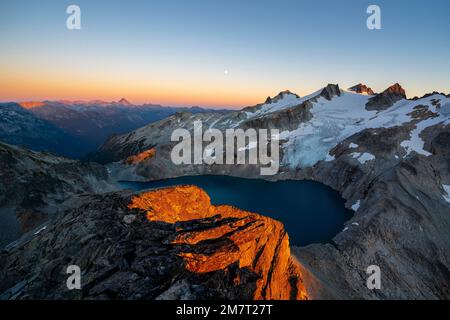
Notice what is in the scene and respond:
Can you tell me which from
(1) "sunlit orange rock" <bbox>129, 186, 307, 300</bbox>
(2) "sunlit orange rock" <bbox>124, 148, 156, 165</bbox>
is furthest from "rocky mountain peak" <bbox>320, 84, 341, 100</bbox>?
(1) "sunlit orange rock" <bbox>129, 186, 307, 300</bbox>

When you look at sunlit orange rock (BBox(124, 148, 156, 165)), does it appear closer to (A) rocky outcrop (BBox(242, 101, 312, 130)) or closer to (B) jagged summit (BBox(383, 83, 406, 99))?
(A) rocky outcrop (BBox(242, 101, 312, 130))

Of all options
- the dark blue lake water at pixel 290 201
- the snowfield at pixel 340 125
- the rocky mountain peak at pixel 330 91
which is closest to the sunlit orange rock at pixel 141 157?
the dark blue lake water at pixel 290 201

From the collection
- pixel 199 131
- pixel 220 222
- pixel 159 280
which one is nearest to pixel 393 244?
pixel 220 222

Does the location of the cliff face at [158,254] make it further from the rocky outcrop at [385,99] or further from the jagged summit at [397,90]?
the jagged summit at [397,90]

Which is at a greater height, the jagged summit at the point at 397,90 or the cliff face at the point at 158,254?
the jagged summit at the point at 397,90

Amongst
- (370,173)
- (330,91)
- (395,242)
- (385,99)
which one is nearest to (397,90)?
(385,99)

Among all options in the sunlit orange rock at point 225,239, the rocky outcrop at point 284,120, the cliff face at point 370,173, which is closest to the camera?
the sunlit orange rock at point 225,239

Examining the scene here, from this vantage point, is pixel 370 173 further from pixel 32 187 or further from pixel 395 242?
pixel 32 187
